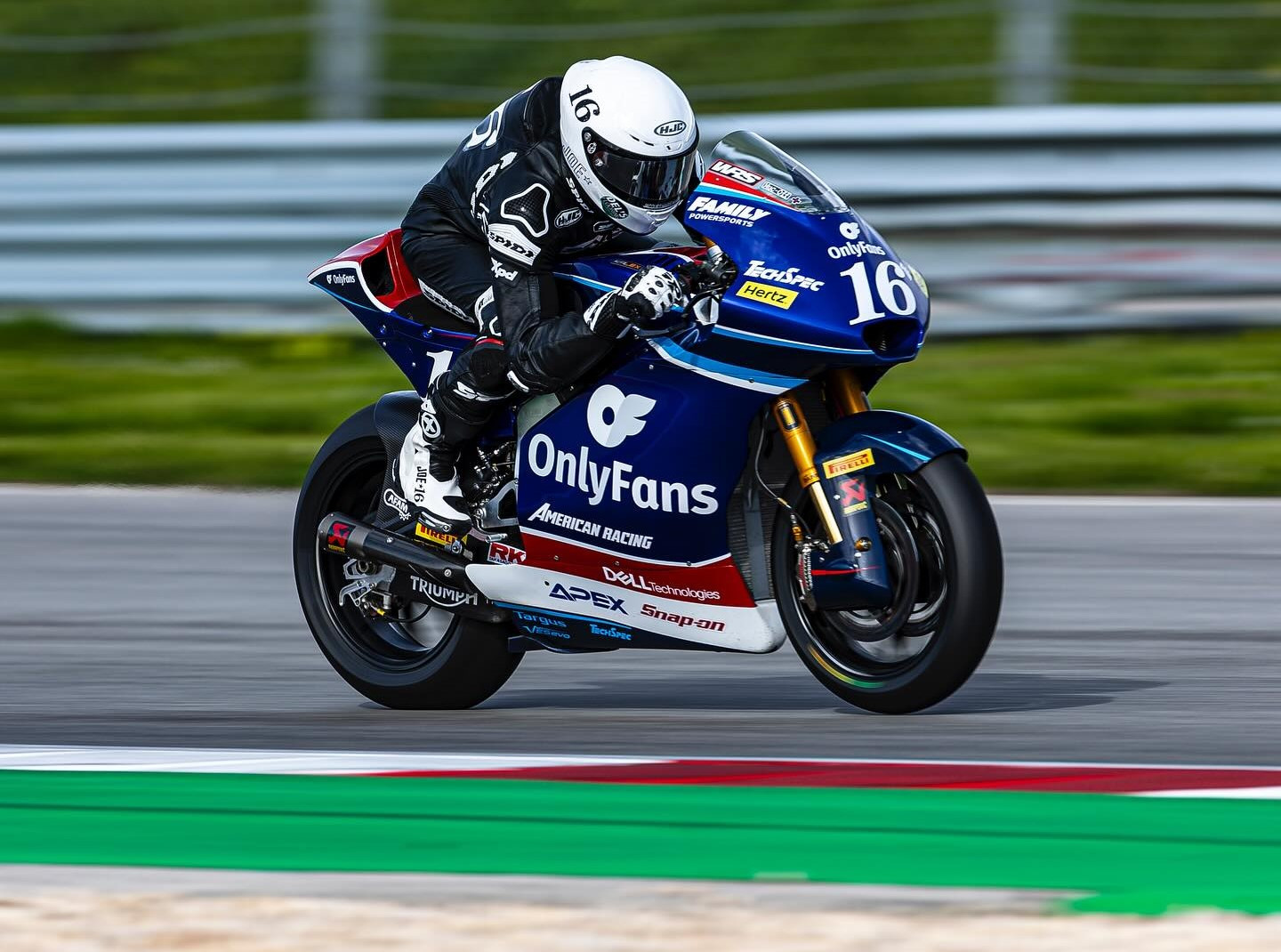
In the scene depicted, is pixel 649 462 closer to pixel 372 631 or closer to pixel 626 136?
pixel 626 136

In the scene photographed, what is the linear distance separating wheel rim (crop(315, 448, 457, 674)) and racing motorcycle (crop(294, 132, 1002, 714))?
1cm

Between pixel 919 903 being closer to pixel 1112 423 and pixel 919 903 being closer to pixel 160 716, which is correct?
pixel 160 716

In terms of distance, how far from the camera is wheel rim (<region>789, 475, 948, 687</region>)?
539 cm

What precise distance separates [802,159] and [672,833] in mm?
7617

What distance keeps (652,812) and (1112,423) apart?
6518mm

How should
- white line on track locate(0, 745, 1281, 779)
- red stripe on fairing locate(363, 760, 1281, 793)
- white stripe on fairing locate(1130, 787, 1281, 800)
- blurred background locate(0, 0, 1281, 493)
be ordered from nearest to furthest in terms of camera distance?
white stripe on fairing locate(1130, 787, 1281, 800) < red stripe on fairing locate(363, 760, 1281, 793) < white line on track locate(0, 745, 1281, 779) < blurred background locate(0, 0, 1281, 493)

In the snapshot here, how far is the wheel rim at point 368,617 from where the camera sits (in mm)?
6402

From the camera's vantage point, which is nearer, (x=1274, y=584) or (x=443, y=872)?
(x=443, y=872)

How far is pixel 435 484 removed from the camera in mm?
6113

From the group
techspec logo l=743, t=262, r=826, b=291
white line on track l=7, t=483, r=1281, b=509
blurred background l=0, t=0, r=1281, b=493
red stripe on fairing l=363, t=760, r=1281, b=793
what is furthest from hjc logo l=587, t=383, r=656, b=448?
blurred background l=0, t=0, r=1281, b=493

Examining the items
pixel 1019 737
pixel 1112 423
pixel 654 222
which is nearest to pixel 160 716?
pixel 654 222

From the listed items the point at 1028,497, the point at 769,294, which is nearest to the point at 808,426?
the point at 769,294

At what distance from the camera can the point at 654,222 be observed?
5.84 meters

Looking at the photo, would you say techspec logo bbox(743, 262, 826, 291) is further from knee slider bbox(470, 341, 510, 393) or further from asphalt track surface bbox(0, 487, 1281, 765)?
asphalt track surface bbox(0, 487, 1281, 765)
